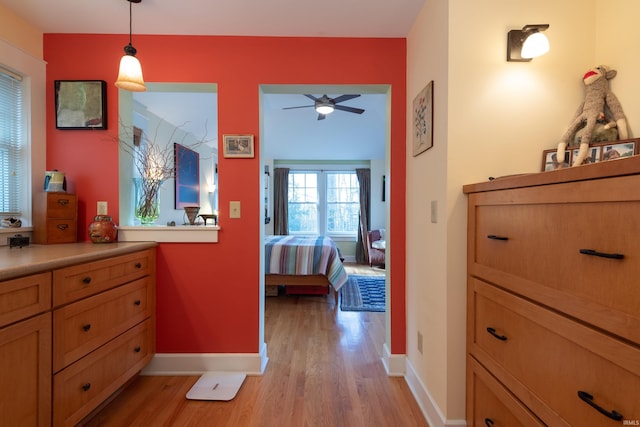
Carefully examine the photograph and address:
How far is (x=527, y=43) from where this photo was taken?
1.27 m

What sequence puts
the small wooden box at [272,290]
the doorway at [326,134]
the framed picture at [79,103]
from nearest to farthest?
the framed picture at [79,103], the small wooden box at [272,290], the doorway at [326,134]

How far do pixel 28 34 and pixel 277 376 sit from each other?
2.97 metres

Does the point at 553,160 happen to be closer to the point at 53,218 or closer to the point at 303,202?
the point at 53,218

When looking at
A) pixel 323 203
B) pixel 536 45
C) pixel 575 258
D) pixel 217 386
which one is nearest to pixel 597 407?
pixel 575 258

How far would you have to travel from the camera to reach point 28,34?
1907 millimetres

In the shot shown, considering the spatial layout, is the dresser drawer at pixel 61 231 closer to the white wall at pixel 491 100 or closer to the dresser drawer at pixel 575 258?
the white wall at pixel 491 100

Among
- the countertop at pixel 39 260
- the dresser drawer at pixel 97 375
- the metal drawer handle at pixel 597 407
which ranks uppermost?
the countertop at pixel 39 260

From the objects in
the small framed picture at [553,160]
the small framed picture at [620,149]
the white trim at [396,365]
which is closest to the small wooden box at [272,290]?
the white trim at [396,365]

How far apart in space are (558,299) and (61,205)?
9.00ft

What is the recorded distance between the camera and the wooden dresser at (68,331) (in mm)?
1085

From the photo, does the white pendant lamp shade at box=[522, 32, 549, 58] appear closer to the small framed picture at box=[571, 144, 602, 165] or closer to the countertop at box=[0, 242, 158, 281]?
the small framed picture at box=[571, 144, 602, 165]

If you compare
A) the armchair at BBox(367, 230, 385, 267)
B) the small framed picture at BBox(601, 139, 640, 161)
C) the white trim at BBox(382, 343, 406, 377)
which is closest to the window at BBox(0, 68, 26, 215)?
the white trim at BBox(382, 343, 406, 377)

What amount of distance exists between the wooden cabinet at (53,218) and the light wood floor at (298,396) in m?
1.14

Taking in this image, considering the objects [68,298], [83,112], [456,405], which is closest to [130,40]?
[83,112]
